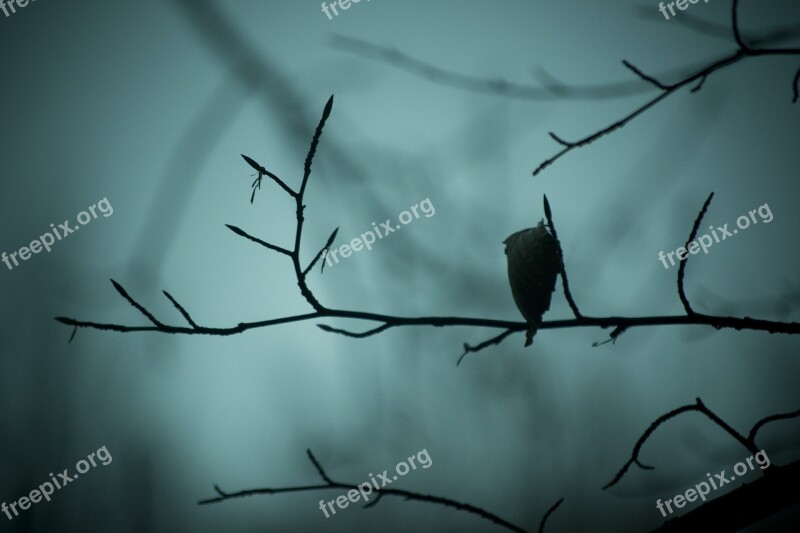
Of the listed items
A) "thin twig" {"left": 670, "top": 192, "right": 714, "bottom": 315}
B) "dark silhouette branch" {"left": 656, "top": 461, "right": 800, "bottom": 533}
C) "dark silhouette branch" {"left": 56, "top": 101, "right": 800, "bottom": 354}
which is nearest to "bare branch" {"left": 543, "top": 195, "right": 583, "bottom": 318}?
"dark silhouette branch" {"left": 56, "top": 101, "right": 800, "bottom": 354}

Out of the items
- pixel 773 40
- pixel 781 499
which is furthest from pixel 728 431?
pixel 773 40

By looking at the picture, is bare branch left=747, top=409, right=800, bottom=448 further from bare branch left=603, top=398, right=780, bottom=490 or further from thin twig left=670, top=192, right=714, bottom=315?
thin twig left=670, top=192, right=714, bottom=315

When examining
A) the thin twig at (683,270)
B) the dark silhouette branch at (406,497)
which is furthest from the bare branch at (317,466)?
the thin twig at (683,270)

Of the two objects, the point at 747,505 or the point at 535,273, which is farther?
the point at 535,273

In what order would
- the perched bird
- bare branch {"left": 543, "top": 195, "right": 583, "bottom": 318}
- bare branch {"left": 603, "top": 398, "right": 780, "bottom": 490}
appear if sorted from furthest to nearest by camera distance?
the perched bird, bare branch {"left": 603, "top": 398, "right": 780, "bottom": 490}, bare branch {"left": 543, "top": 195, "right": 583, "bottom": 318}

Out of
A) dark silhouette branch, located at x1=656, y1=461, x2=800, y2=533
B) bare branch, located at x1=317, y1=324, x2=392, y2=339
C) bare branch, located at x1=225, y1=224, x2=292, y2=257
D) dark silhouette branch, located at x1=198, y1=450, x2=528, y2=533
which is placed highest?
bare branch, located at x1=225, y1=224, x2=292, y2=257

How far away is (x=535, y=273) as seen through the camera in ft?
4.70

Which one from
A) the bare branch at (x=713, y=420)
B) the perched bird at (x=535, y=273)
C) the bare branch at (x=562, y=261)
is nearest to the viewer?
the bare branch at (x=562, y=261)

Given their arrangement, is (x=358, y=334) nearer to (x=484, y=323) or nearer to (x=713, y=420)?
(x=484, y=323)

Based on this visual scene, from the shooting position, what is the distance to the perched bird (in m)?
1.42

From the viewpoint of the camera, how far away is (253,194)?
1.21 m

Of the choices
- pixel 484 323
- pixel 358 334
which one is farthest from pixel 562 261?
pixel 358 334

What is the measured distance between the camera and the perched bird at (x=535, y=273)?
1.42m

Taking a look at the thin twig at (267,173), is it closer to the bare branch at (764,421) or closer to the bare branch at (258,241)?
the bare branch at (258,241)
